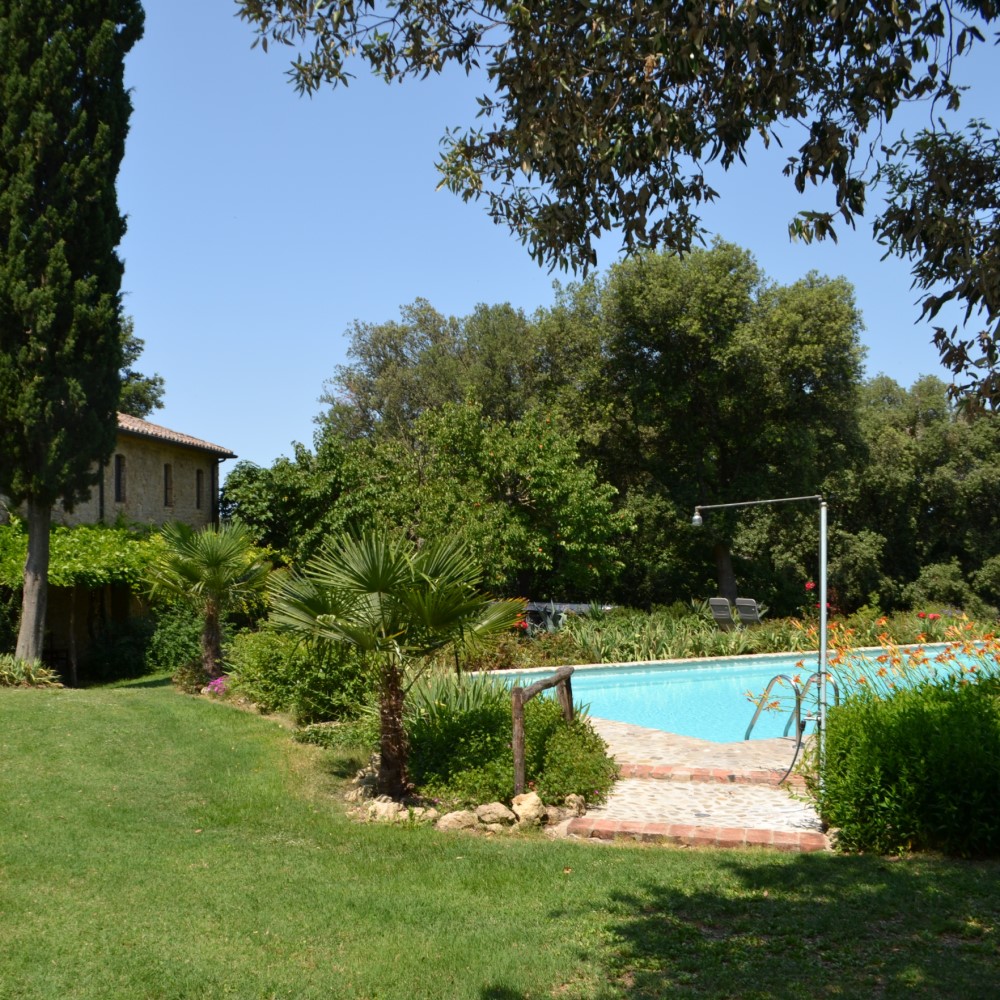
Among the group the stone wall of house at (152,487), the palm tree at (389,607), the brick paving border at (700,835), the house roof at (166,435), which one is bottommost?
the brick paving border at (700,835)

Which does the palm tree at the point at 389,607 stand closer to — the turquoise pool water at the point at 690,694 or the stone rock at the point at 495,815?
the stone rock at the point at 495,815

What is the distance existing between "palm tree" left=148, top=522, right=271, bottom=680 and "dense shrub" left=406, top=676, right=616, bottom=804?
7.31m

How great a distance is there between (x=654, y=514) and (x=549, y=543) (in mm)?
6687

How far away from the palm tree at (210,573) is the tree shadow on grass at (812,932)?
11.9m

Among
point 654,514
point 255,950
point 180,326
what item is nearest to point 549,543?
point 654,514

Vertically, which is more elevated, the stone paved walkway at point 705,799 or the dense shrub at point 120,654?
the dense shrub at point 120,654

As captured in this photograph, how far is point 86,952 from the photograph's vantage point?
5.30m

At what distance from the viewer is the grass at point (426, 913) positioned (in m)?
5.03

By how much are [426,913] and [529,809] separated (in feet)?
9.22

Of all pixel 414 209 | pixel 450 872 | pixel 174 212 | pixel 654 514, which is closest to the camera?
pixel 450 872

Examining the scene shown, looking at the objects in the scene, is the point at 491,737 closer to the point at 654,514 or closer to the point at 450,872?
the point at 450,872

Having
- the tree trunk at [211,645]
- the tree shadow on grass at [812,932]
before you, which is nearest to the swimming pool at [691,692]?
the tree trunk at [211,645]

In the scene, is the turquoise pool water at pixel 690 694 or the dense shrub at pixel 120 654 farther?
the dense shrub at pixel 120 654

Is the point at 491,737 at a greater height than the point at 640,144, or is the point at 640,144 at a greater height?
the point at 640,144
